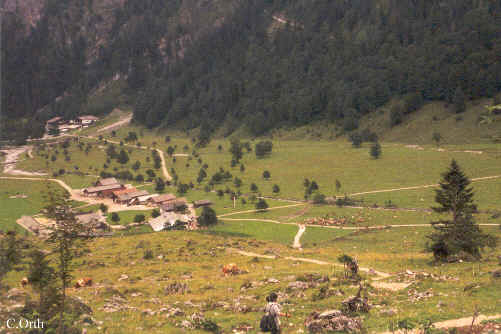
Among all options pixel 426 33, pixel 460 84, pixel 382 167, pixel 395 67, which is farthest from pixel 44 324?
pixel 426 33

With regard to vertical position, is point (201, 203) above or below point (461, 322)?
below

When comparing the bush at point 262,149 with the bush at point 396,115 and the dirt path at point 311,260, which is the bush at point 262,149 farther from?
the dirt path at point 311,260

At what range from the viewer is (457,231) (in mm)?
33062

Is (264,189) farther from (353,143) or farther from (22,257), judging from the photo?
(22,257)

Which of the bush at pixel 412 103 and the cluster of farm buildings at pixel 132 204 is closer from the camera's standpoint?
the cluster of farm buildings at pixel 132 204

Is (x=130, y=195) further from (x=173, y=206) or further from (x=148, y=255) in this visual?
(x=148, y=255)

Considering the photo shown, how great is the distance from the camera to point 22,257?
41.7 meters

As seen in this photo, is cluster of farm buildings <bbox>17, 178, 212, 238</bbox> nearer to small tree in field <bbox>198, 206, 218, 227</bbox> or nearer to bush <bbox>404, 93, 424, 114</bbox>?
small tree in field <bbox>198, 206, 218, 227</bbox>

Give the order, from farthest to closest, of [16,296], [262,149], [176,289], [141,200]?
1. [262,149]
2. [141,200]
3. [176,289]
4. [16,296]

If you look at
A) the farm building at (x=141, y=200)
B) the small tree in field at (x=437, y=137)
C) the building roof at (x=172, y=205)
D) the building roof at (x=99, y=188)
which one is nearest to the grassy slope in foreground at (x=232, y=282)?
the building roof at (x=172, y=205)

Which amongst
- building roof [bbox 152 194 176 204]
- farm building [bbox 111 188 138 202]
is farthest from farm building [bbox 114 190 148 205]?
building roof [bbox 152 194 176 204]

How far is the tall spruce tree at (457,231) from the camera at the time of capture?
3272 cm

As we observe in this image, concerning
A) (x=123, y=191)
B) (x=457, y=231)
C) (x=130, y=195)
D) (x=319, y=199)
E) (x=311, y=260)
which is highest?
(x=457, y=231)

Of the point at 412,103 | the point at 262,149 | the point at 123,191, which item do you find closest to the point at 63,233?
the point at 123,191
